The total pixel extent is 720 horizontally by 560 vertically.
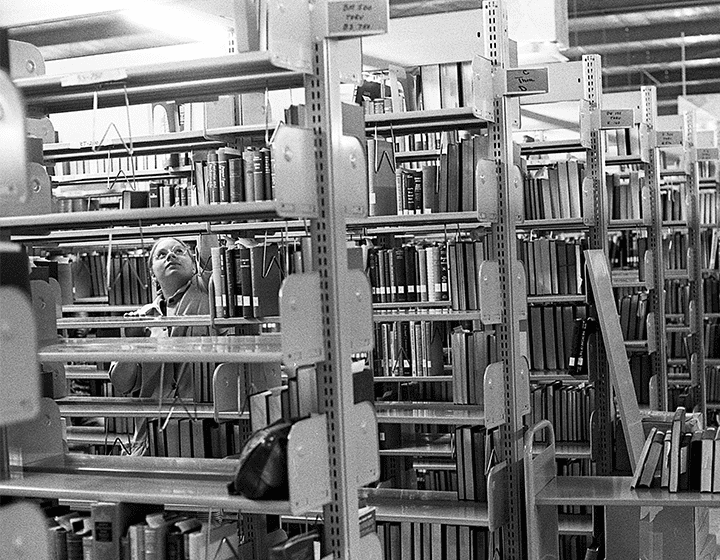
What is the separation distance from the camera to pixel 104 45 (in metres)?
11.7

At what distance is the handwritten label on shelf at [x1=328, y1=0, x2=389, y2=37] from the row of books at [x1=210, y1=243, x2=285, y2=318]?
138 centimetres

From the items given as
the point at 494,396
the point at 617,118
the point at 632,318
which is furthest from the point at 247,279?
the point at 632,318

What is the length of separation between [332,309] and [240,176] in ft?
4.12

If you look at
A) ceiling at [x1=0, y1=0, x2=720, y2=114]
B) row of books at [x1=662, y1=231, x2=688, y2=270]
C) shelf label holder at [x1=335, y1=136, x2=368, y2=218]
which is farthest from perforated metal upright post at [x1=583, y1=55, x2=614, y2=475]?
ceiling at [x1=0, y1=0, x2=720, y2=114]

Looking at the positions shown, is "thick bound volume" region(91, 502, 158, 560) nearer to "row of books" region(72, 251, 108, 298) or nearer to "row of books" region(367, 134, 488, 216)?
"row of books" region(367, 134, 488, 216)

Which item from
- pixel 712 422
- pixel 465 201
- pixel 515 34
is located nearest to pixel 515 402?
pixel 465 201

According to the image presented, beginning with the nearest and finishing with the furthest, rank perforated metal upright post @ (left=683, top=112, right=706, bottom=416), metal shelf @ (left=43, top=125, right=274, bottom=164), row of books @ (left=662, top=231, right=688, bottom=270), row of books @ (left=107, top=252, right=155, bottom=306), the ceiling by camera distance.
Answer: metal shelf @ (left=43, top=125, right=274, bottom=164) < row of books @ (left=107, top=252, right=155, bottom=306) < perforated metal upright post @ (left=683, top=112, right=706, bottom=416) < row of books @ (left=662, top=231, right=688, bottom=270) < the ceiling

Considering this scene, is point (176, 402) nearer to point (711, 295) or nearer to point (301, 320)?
point (301, 320)

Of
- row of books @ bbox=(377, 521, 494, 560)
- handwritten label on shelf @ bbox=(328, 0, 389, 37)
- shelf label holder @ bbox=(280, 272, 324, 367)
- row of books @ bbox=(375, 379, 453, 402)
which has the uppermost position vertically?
handwritten label on shelf @ bbox=(328, 0, 389, 37)

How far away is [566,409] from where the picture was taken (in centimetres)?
576

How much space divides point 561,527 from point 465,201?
175cm

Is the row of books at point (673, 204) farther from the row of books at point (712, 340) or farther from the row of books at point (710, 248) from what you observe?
the row of books at point (712, 340)

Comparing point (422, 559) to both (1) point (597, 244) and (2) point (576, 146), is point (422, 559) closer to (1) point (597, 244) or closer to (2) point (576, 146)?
(1) point (597, 244)

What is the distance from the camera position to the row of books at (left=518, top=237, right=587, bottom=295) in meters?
5.64
